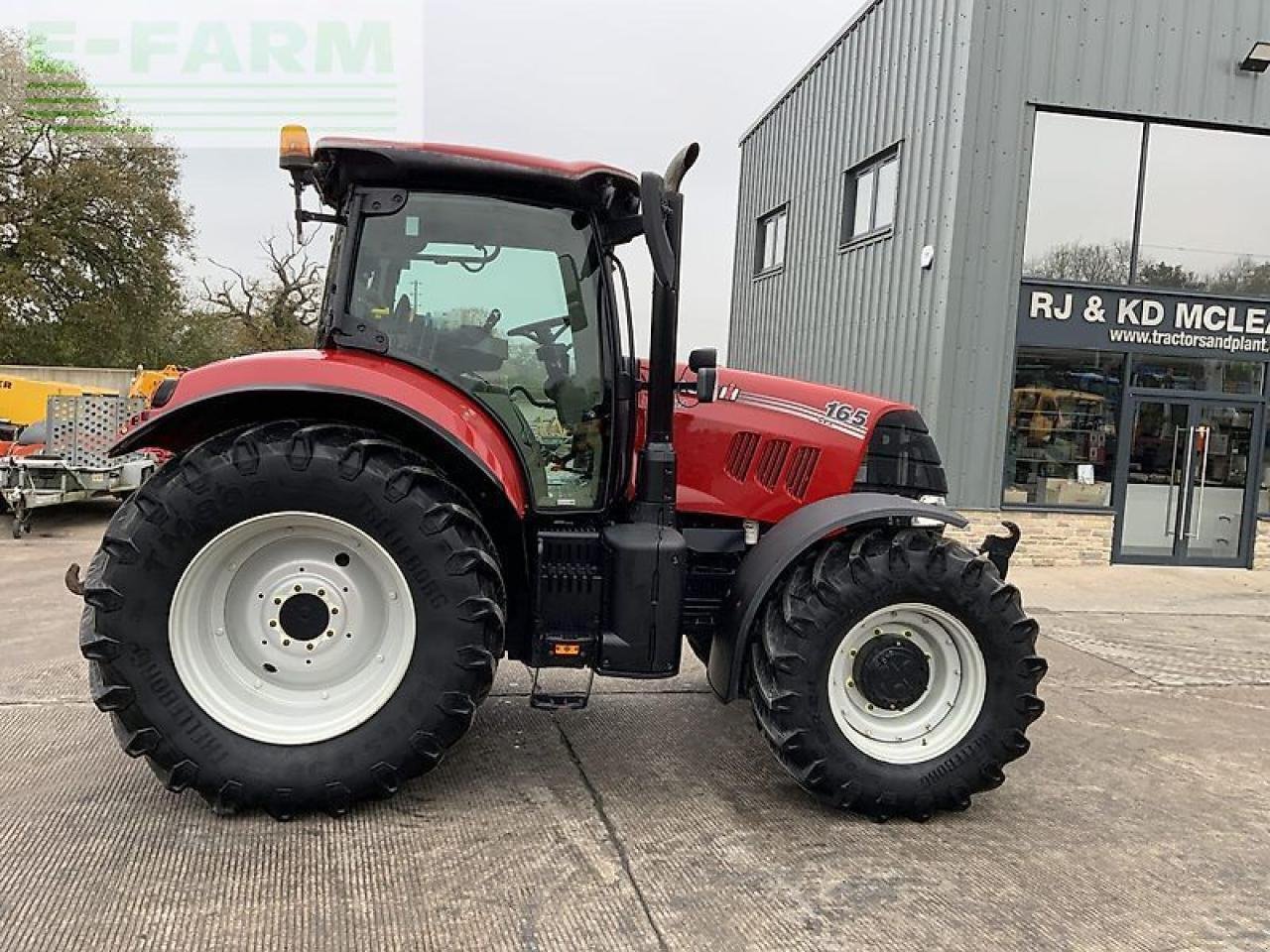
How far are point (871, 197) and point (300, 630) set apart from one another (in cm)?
1006

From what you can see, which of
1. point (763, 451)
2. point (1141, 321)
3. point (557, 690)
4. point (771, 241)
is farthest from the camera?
point (771, 241)

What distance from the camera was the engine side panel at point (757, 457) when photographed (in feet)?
13.1

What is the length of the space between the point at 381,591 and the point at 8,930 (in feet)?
4.67

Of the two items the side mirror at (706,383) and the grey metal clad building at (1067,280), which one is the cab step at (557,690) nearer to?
the side mirror at (706,383)

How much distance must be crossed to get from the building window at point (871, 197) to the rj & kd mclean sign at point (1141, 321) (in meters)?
2.00

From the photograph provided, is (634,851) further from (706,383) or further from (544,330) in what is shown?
(544,330)

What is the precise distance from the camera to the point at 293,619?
3445mm

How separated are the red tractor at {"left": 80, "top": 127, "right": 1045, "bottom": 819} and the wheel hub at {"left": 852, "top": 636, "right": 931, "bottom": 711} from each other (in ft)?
0.04

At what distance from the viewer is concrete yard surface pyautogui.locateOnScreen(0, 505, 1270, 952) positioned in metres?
2.74

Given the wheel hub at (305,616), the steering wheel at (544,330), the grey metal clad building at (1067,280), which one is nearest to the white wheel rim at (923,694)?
the steering wheel at (544,330)

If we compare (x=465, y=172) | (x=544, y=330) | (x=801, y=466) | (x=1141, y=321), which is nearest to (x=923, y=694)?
(x=801, y=466)

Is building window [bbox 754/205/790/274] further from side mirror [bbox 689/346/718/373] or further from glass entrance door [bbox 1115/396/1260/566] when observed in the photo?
side mirror [bbox 689/346/718/373]

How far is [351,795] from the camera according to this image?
3293mm

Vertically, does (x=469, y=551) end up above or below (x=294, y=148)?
below
